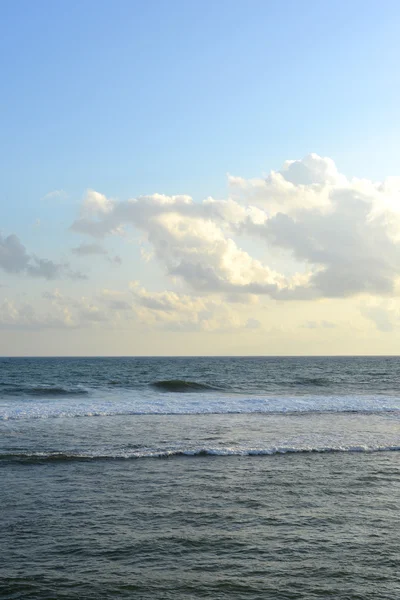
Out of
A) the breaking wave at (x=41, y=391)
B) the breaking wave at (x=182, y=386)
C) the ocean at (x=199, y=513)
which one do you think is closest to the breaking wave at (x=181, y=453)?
the ocean at (x=199, y=513)

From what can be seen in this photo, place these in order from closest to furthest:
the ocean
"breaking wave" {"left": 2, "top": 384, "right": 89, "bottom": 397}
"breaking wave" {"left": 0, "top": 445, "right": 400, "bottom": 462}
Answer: the ocean → "breaking wave" {"left": 0, "top": 445, "right": 400, "bottom": 462} → "breaking wave" {"left": 2, "top": 384, "right": 89, "bottom": 397}

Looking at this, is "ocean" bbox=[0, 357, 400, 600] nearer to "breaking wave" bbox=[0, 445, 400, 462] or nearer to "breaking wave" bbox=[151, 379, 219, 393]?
"breaking wave" bbox=[0, 445, 400, 462]

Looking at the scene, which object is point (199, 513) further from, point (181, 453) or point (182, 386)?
point (182, 386)

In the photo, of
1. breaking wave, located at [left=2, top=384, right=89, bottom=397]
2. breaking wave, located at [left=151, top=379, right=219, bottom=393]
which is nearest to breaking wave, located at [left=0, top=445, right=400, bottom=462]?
breaking wave, located at [left=2, top=384, right=89, bottom=397]

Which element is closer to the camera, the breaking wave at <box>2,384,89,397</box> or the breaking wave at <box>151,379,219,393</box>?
the breaking wave at <box>2,384,89,397</box>

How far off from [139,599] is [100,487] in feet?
19.5

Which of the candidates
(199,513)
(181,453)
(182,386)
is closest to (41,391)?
(182,386)

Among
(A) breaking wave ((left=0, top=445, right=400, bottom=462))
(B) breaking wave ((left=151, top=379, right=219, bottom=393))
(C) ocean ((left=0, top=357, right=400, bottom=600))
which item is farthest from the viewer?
(B) breaking wave ((left=151, top=379, right=219, bottom=393))

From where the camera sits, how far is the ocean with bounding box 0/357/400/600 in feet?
26.1

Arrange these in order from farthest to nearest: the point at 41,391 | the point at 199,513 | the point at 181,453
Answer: the point at 41,391
the point at 181,453
the point at 199,513

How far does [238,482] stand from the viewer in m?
13.7

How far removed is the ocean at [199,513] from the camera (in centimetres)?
796

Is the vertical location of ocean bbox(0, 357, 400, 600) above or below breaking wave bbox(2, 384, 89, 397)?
above

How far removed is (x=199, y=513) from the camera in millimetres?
11102
